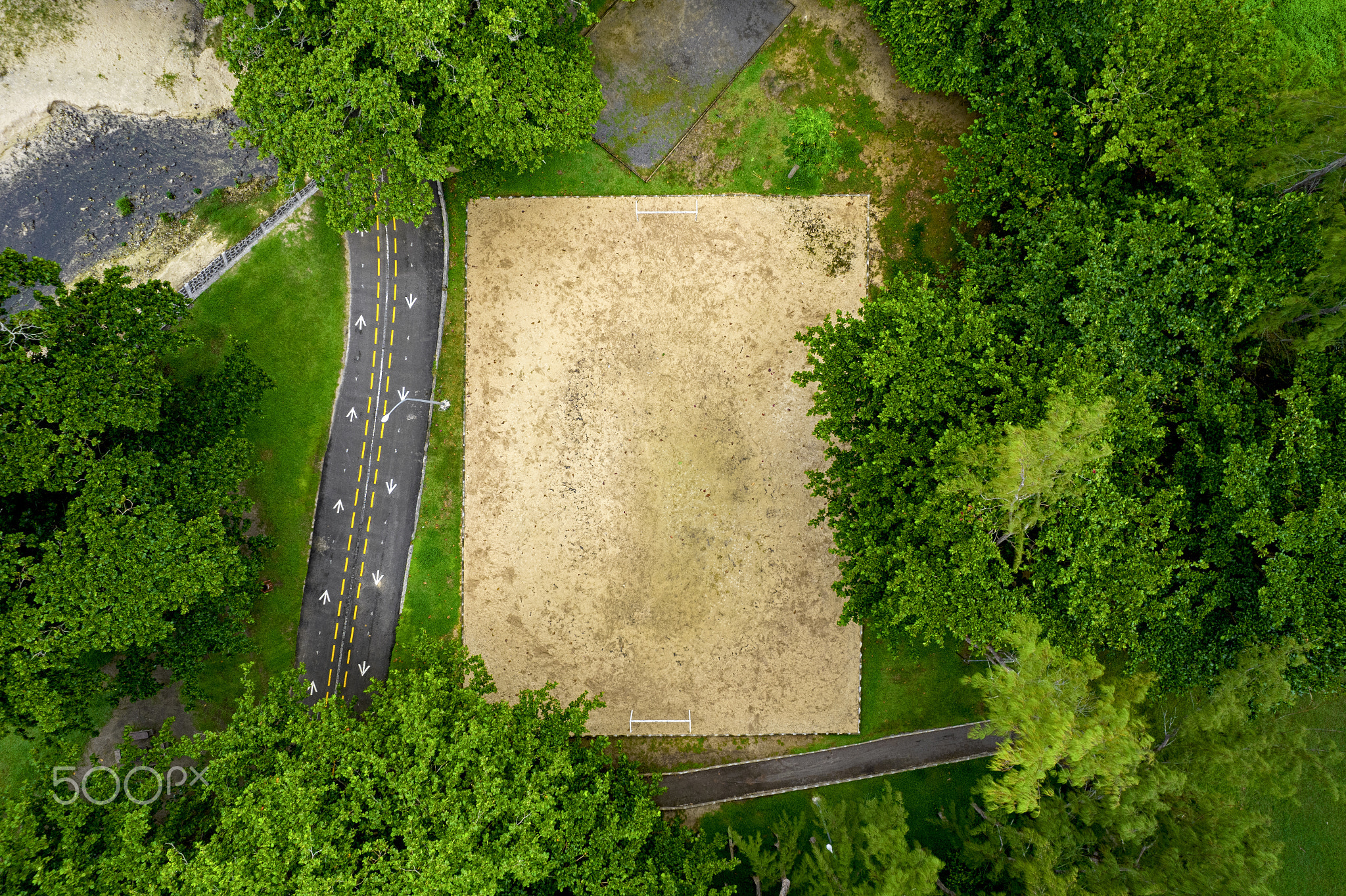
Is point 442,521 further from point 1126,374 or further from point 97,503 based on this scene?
point 1126,374

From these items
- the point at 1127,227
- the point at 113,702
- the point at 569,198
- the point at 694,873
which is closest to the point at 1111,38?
the point at 1127,227

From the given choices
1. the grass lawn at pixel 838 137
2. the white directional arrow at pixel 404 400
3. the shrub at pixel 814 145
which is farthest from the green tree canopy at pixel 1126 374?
the white directional arrow at pixel 404 400

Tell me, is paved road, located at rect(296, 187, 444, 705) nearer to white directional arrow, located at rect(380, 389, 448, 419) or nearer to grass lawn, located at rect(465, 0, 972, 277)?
white directional arrow, located at rect(380, 389, 448, 419)

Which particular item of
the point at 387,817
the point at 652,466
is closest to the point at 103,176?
the point at 652,466

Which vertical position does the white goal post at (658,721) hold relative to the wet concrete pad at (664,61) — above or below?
below

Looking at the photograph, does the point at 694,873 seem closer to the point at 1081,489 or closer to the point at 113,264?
the point at 1081,489

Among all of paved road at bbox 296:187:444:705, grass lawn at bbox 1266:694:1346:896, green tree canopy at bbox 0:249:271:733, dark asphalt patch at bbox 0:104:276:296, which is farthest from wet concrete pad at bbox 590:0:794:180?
grass lawn at bbox 1266:694:1346:896

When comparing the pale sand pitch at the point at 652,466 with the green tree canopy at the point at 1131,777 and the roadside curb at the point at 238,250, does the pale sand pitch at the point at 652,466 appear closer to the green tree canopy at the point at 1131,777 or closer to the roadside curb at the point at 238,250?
the roadside curb at the point at 238,250
